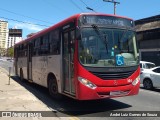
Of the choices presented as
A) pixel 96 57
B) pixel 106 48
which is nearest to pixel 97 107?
pixel 96 57

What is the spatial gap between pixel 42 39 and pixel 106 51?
506 centimetres

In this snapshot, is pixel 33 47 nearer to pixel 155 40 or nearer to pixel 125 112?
pixel 125 112

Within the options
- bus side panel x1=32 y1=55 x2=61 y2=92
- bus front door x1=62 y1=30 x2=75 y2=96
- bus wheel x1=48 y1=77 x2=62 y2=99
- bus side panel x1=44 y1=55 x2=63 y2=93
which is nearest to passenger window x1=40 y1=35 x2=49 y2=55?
bus side panel x1=32 y1=55 x2=61 y2=92

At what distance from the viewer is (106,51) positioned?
899cm

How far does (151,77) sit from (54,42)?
7405 millimetres

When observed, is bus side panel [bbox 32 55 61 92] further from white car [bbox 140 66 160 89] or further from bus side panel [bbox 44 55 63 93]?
white car [bbox 140 66 160 89]

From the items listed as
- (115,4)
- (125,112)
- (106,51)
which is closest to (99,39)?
(106,51)

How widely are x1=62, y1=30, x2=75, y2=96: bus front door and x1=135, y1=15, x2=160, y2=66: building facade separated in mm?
22340

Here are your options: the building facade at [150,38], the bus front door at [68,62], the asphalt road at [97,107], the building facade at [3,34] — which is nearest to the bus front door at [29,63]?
the asphalt road at [97,107]

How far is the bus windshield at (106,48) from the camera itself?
345 inches

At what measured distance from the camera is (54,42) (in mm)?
11195

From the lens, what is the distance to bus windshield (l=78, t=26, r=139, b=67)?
345 inches

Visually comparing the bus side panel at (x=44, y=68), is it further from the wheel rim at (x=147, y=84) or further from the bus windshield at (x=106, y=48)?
the wheel rim at (x=147, y=84)

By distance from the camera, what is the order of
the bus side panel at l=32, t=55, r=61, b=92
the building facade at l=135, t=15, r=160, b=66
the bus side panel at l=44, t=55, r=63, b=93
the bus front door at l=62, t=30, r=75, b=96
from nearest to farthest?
1. the bus front door at l=62, t=30, r=75, b=96
2. the bus side panel at l=44, t=55, r=63, b=93
3. the bus side panel at l=32, t=55, r=61, b=92
4. the building facade at l=135, t=15, r=160, b=66
